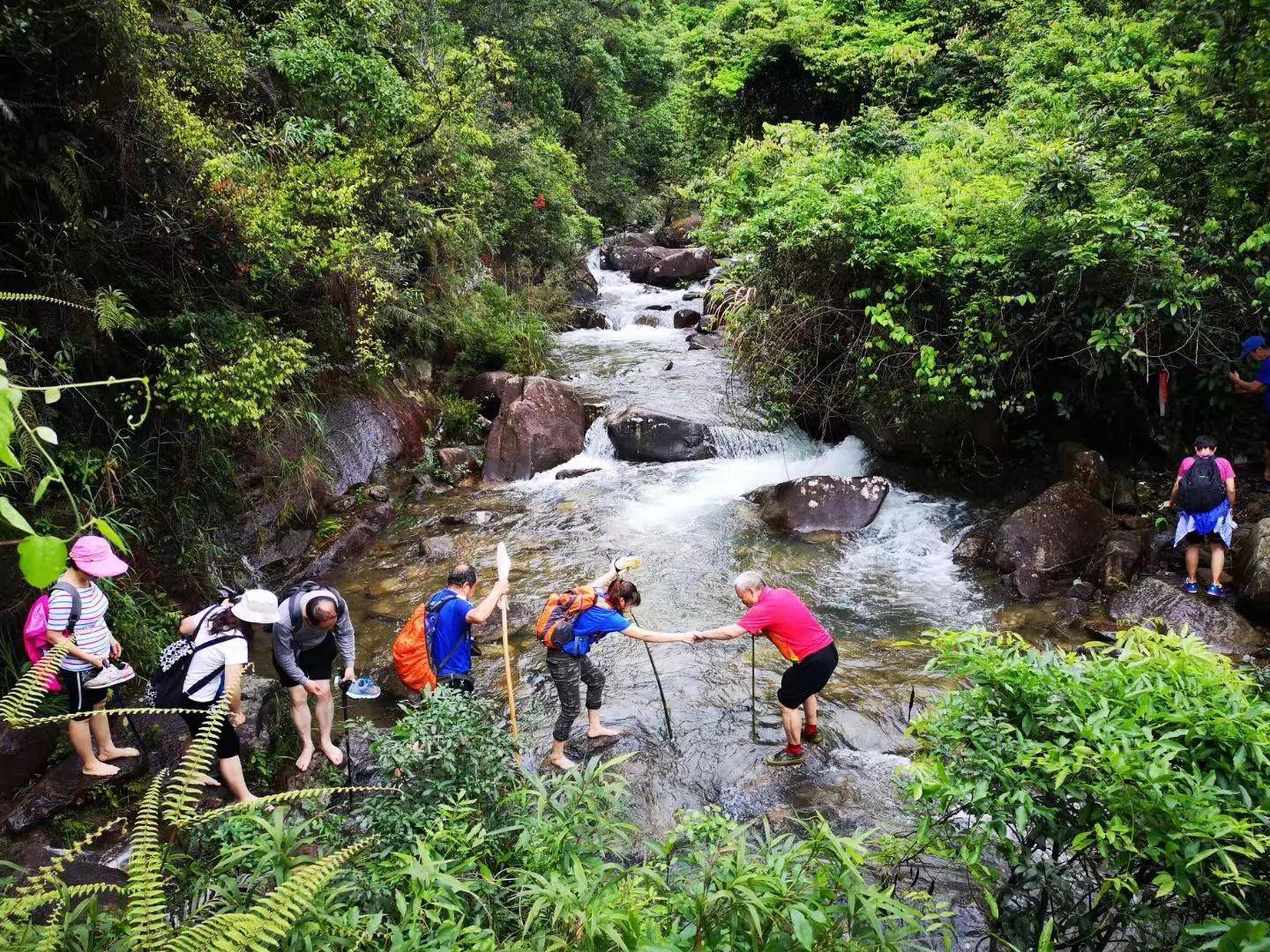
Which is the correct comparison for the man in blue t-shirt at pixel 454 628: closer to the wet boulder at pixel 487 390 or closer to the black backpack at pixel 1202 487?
the black backpack at pixel 1202 487

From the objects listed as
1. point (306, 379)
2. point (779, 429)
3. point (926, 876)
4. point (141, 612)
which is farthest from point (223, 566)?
point (779, 429)

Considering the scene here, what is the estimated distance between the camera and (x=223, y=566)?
27.6ft

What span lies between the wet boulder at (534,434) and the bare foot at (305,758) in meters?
7.07

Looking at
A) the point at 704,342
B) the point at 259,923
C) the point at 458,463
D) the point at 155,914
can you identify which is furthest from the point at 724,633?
the point at 704,342

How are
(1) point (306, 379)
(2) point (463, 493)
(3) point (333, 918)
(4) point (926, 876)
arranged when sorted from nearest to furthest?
(3) point (333, 918)
(4) point (926, 876)
(1) point (306, 379)
(2) point (463, 493)

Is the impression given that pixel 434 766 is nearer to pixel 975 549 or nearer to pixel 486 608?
pixel 486 608

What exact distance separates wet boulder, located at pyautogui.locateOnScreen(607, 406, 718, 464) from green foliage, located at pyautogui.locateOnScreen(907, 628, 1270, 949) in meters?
9.23

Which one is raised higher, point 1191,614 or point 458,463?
point 458,463

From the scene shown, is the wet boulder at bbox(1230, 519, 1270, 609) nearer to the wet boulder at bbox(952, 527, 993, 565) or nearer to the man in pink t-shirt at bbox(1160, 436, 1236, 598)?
the man in pink t-shirt at bbox(1160, 436, 1236, 598)

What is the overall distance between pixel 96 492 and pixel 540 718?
4816 millimetres

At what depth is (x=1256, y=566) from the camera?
6.97m

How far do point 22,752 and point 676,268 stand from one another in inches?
896

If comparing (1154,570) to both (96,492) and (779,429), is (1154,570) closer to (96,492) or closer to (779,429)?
(779,429)

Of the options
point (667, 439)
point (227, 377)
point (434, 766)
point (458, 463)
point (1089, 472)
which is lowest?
point (458, 463)
